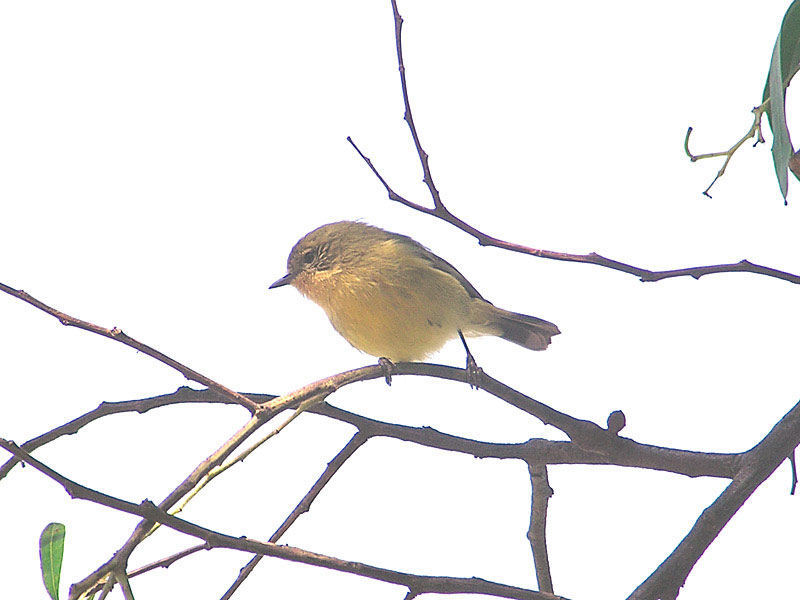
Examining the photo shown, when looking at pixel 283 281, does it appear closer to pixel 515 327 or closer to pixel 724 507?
pixel 515 327

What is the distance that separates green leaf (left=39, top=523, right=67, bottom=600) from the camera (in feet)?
5.77

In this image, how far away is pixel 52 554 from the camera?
5.98 ft

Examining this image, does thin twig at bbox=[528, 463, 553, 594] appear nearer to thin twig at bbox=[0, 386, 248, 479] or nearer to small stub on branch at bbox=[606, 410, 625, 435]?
small stub on branch at bbox=[606, 410, 625, 435]

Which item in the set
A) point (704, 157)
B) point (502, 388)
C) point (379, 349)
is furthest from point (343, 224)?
point (704, 157)

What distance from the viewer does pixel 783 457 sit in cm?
232

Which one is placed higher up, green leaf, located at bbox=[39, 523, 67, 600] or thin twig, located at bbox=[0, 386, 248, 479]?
thin twig, located at bbox=[0, 386, 248, 479]

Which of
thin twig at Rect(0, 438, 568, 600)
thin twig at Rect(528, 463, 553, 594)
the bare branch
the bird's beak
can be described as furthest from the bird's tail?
thin twig at Rect(0, 438, 568, 600)

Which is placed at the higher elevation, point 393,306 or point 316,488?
point 393,306

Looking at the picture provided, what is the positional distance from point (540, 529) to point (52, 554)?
5.49 ft

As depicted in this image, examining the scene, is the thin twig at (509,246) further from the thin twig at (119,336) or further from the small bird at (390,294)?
the small bird at (390,294)

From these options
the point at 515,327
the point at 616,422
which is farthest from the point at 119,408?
the point at 515,327

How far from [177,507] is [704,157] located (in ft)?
5.23

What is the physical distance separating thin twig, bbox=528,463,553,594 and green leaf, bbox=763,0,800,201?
1.24 metres

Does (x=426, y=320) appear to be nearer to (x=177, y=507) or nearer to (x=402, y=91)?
(x=402, y=91)
